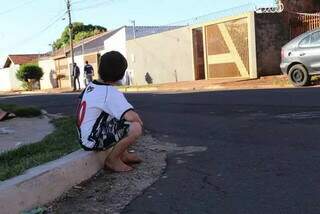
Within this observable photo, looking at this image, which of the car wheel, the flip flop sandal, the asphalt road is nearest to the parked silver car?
the car wheel

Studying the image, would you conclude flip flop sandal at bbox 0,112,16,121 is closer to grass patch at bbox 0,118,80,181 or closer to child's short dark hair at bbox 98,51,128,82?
grass patch at bbox 0,118,80,181

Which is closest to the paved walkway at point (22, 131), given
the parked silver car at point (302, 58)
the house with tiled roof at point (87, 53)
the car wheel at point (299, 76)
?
the parked silver car at point (302, 58)

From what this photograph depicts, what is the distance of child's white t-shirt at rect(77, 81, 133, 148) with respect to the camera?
5.72 m

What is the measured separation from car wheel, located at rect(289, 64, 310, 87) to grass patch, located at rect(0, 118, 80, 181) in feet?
34.1

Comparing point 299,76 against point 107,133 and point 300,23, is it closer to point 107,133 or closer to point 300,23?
point 300,23

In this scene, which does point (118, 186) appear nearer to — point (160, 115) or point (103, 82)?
point (103, 82)

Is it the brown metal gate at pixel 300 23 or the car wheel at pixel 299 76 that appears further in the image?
the brown metal gate at pixel 300 23

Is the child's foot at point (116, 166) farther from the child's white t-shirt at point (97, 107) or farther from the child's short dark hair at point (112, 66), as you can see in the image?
the child's short dark hair at point (112, 66)

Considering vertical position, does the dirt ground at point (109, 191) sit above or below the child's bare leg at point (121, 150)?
below

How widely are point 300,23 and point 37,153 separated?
19996 mm

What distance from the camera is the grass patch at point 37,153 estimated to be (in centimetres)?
555

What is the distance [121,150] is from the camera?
5.83m

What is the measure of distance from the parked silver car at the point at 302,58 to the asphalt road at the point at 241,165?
22.5 feet

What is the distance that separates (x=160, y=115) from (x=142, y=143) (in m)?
3.73
